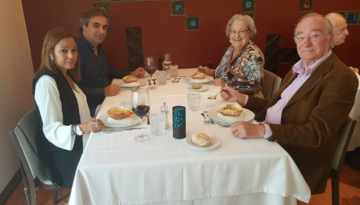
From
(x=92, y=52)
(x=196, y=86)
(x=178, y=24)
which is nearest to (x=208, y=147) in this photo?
(x=196, y=86)

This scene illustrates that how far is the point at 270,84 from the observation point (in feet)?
7.59

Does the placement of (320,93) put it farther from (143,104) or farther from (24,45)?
(24,45)

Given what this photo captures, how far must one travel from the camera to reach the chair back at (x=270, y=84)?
7.27ft

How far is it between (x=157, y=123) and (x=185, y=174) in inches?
11.9

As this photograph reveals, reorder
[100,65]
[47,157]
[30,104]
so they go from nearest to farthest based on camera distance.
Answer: [47,157] < [100,65] < [30,104]

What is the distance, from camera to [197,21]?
3066mm

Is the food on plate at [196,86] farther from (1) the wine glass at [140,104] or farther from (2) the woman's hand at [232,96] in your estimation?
(1) the wine glass at [140,104]

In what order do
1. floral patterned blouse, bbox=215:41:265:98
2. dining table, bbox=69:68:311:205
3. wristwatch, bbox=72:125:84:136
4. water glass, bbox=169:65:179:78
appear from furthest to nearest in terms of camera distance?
water glass, bbox=169:65:179:78 < floral patterned blouse, bbox=215:41:265:98 < wristwatch, bbox=72:125:84:136 < dining table, bbox=69:68:311:205

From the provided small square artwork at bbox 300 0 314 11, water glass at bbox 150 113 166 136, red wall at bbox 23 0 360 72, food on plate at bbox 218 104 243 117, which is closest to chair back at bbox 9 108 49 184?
water glass at bbox 150 113 166 136

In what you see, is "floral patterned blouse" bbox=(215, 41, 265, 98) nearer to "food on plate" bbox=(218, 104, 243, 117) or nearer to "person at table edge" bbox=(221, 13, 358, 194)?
"person at table edge" bbox=(221, 13, 358, 194)

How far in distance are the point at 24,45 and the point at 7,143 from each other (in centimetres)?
110

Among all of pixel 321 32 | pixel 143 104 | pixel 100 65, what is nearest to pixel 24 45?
pixel 100 65

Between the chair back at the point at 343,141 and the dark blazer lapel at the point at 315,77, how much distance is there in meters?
0.25

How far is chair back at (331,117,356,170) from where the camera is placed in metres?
1.31
